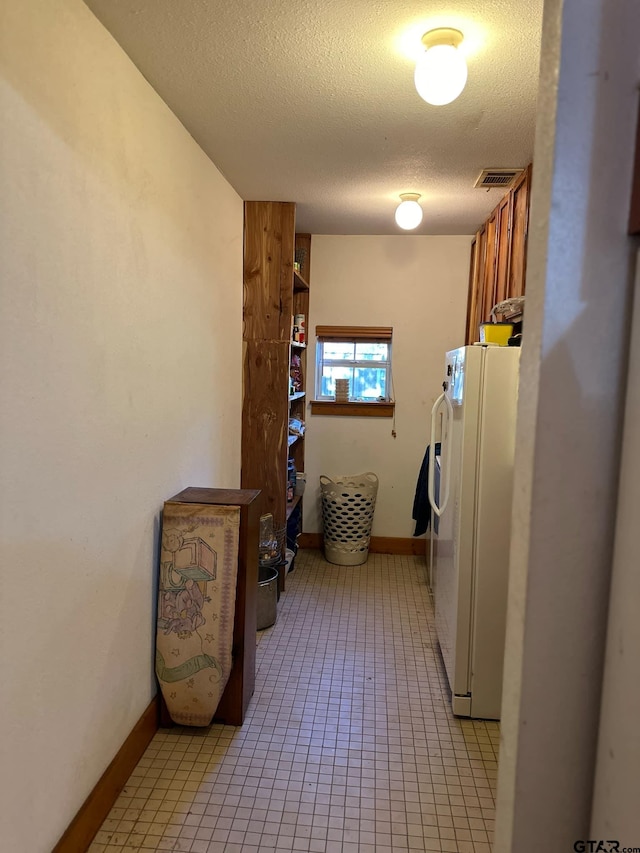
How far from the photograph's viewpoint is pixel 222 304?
9.19 feet

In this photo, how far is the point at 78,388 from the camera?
1432mm

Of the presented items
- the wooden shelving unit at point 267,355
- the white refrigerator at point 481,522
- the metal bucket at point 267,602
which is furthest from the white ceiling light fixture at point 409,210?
the metal bucket at point 267,602

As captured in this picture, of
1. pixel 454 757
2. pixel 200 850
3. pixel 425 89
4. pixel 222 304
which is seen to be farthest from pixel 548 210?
pixel 222 304

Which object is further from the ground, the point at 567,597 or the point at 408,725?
the point at 567,597

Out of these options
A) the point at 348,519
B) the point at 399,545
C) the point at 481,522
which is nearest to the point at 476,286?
the point at 348,519

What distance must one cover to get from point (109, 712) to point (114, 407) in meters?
0.94

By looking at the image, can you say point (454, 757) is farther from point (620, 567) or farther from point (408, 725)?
point (620, 567)

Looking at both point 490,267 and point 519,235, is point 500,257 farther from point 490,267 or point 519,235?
point 519,235

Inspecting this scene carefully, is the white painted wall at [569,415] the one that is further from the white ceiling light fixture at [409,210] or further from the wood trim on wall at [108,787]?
the white ceiling light fixture at [409,210]

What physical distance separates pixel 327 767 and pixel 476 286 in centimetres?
297

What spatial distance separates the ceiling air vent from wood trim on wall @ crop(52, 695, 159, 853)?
8.67 ft

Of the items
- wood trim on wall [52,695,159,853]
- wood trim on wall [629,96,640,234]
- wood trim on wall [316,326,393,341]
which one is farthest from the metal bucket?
wood trim on wall [629,96,640,234]

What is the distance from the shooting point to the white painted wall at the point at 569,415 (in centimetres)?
59

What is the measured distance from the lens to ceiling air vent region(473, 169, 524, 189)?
249cm
